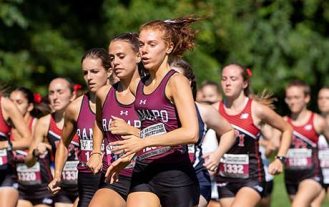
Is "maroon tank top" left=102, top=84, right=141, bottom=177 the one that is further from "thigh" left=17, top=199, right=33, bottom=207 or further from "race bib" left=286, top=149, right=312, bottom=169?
"race bib" left=286, top=149, right=312, bottom=169

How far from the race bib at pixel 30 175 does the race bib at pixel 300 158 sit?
289 cm

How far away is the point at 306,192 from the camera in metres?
13.1

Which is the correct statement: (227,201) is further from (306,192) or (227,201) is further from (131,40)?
(131,40)

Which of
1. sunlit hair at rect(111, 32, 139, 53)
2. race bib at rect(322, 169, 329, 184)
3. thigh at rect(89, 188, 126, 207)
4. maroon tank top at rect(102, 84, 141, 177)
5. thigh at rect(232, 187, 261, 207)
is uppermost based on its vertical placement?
sunlit hair at rect(111, 32, 139, 53)

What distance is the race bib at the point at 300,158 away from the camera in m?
13.5

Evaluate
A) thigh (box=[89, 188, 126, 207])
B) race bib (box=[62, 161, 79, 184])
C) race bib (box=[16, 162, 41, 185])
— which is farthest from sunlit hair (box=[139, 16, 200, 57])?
race bib (box=[16, 162, 41, 185])

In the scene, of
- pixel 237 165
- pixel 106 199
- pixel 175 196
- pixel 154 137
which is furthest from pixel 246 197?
pixel 154 137

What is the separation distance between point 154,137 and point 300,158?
5847 millimetres

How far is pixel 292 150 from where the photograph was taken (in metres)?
13.5

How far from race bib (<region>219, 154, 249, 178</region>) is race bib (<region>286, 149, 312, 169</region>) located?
193 centimetres

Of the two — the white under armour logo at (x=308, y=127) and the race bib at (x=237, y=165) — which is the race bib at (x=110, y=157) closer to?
the race bib at (x=237, y=165)

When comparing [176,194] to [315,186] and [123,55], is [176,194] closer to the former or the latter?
[123,55]

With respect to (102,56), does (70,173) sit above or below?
below

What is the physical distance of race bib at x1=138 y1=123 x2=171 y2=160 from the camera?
8.34 meters
